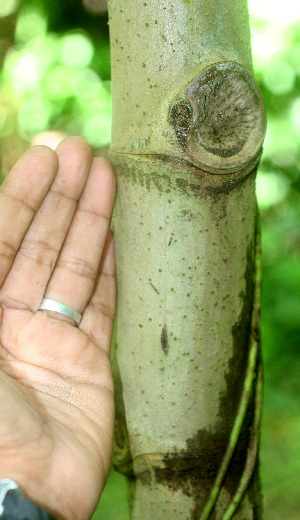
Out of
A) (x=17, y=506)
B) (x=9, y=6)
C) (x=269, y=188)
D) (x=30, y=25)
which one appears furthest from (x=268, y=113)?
(x=17, y=506)

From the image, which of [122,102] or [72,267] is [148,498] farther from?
[122,102]

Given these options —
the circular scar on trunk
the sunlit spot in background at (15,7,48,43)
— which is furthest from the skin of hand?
the sunlit spot in background at (15,7,48,43)

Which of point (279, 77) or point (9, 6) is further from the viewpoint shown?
point (9, 6)

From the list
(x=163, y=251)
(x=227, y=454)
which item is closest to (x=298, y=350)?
(x=227, y=454)

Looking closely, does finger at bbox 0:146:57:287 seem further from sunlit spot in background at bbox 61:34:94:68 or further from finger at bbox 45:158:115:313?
sunlit spot in background at bbox 61:34:94:68

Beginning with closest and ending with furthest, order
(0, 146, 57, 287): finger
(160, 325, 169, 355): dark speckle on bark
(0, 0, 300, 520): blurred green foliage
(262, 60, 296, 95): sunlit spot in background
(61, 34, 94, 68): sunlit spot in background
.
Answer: (160, 325, 169, 355): dark speckle on bark
(0, 146, 57, 287): finger
(0, 0, 300, 520): blurred green foliage
(262, 60, 296, 95): sunlit spot in background
(61, 34, 94, 68): sunlit spot in background

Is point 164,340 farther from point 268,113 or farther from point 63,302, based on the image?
point 268,113
